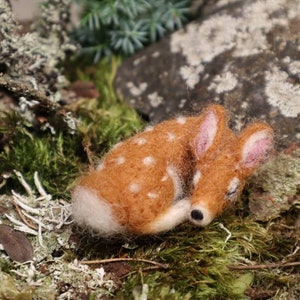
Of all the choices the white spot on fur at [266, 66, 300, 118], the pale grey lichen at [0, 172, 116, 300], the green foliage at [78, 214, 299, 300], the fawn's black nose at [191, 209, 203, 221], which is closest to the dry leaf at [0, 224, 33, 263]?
the pale grey lichen at [0, 172, 116, 300]

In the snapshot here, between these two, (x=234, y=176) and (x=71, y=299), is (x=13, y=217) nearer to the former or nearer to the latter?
(x=71, y=299)

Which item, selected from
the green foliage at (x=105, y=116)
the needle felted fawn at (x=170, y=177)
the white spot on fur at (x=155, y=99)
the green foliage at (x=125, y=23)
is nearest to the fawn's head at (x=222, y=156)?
the needle felted fawn at (x=170, y=177)

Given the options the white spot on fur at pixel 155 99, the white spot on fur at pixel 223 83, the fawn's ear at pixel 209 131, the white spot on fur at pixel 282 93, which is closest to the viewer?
the fawn's ear at pixel 209 131

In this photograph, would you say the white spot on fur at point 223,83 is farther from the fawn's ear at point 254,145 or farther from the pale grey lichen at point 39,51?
the pale grey lichen at point 39,51

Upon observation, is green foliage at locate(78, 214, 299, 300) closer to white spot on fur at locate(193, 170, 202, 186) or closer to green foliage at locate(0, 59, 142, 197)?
white spot on fur at locate(193, 170, 202, 186)

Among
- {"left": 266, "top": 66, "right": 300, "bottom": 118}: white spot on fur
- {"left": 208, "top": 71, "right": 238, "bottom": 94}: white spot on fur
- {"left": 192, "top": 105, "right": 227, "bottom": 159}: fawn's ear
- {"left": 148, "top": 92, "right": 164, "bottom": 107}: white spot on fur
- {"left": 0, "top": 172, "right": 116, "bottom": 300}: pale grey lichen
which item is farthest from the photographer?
{"left": 148, "top": 92, "right": 164, "bottom": 107}: white spot on fur

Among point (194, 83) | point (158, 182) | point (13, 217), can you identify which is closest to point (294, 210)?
point (158, 182)
